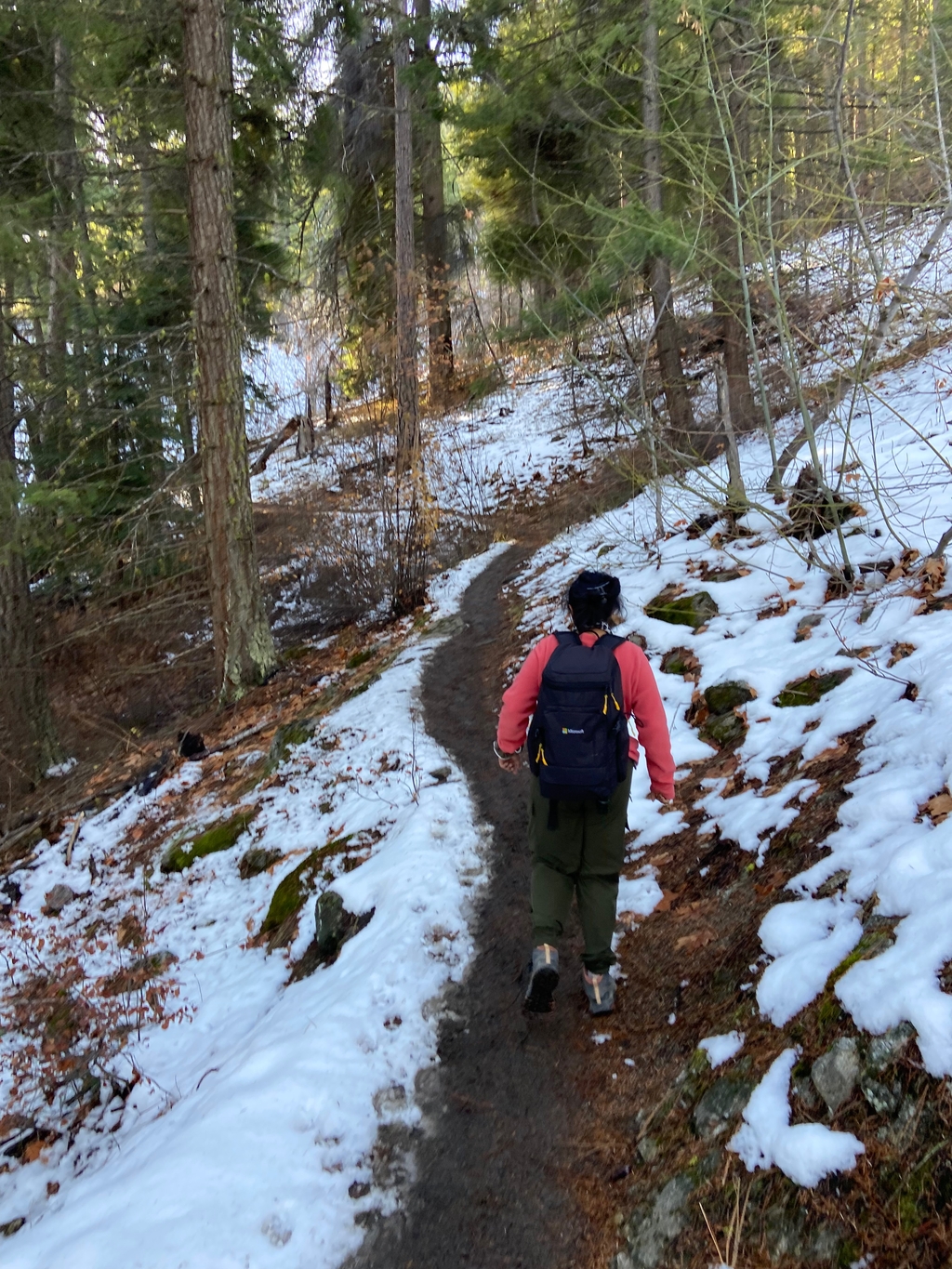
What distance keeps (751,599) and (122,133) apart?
10.7m

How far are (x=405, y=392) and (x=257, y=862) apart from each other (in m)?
7.52

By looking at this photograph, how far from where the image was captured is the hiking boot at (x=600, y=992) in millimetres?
3670

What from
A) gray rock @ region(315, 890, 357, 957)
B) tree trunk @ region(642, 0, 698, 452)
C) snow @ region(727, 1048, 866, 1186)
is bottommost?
gray rock @ region(315, 890, 357, 957)

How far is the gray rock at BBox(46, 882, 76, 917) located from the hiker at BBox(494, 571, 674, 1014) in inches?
209

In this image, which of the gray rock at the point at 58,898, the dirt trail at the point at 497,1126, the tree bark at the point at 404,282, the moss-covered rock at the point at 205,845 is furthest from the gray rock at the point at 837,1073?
the tree bark at the point at 404,282

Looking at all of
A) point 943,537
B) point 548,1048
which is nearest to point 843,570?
point 943,537

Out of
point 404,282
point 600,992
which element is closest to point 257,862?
point 600,992

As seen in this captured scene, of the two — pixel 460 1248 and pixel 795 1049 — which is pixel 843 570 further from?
pixel 460 1248

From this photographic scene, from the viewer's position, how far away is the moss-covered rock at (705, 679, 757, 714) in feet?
19.6

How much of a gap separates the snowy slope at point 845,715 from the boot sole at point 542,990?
0.95 meters

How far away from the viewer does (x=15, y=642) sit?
397 inches

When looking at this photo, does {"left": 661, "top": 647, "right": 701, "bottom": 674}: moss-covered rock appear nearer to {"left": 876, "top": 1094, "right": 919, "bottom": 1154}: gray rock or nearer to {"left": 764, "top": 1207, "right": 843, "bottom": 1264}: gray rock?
{"left": 876, "top": 1094, "right": 919, "bottom": 1154}: gray rock

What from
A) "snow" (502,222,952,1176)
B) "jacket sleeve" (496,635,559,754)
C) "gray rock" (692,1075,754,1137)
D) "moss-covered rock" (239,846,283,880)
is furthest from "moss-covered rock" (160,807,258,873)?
"gray rock" (692,1075,754,1137)

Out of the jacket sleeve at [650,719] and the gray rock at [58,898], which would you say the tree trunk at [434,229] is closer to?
the gray rock at [58,898]
